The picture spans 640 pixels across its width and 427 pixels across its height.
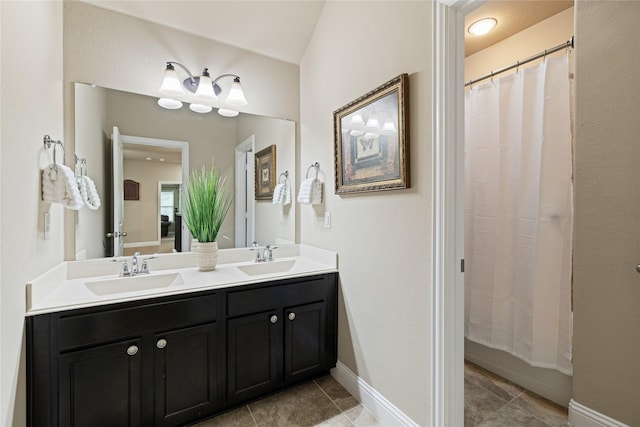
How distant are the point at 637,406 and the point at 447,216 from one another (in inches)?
48.9

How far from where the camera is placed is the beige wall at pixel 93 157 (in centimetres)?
174

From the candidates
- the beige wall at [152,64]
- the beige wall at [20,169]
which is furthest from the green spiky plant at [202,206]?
the beige wall at [20,169]

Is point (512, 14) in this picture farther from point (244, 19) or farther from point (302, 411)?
point (302, 411)

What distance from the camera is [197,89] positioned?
2053 millimetres

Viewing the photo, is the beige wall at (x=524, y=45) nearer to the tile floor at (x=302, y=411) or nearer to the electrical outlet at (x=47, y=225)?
the tile floor at (x=302, y=411)

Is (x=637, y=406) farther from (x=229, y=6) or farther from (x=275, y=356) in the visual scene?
(x=229, y=6)

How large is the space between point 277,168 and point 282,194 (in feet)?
0.72

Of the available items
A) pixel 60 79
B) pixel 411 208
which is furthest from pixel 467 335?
pixel 60 79

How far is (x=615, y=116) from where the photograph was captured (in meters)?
1.39

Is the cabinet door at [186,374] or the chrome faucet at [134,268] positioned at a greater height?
the chrome faucet at [134,268]

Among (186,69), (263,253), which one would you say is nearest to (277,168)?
(263,253)

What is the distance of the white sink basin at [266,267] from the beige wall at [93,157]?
89 cm

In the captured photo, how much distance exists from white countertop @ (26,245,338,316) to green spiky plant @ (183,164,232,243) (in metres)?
0.23

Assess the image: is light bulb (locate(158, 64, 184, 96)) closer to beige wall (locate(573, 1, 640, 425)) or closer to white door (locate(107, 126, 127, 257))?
white door (locate(107, 126, 127, 257))
